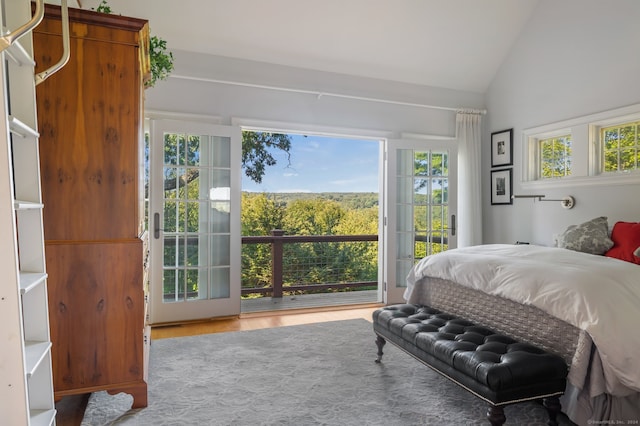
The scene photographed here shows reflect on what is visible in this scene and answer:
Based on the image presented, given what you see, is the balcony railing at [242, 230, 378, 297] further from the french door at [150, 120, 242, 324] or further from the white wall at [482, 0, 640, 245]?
the white wall at [482, 0, 640, 245]

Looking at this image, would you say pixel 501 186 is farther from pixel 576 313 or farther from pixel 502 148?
pixel 576 313

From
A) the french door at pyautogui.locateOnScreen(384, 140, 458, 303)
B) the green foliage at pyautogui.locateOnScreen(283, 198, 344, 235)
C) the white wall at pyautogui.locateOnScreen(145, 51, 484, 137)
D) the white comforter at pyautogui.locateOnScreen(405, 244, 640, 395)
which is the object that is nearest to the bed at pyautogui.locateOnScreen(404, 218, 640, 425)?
the white comforter at pyautogui.locateOnScreen(405, 244, 640, 395)

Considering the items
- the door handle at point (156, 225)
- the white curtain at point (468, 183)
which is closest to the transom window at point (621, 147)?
the white curtain at point (468, 183)

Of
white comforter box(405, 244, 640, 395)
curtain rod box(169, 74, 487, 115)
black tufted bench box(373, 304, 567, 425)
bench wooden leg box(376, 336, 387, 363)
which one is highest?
curtain rod box(169, 74, 487, 115)

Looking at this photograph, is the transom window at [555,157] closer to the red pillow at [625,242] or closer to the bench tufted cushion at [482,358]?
the red pillow at [625,242]

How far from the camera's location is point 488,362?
1.83 meters

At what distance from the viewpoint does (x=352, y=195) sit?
827 cm

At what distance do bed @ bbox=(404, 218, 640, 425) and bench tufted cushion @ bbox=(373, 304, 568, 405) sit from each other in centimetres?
13

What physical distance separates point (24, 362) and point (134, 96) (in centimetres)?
144

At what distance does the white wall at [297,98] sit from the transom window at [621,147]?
1.69 m

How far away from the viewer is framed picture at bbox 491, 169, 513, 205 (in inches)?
196

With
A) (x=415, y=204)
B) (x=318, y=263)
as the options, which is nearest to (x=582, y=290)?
(x=415, y=204)

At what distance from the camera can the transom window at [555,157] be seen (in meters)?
4.38

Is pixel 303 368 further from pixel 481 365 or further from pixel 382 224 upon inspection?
pixel 382 224
